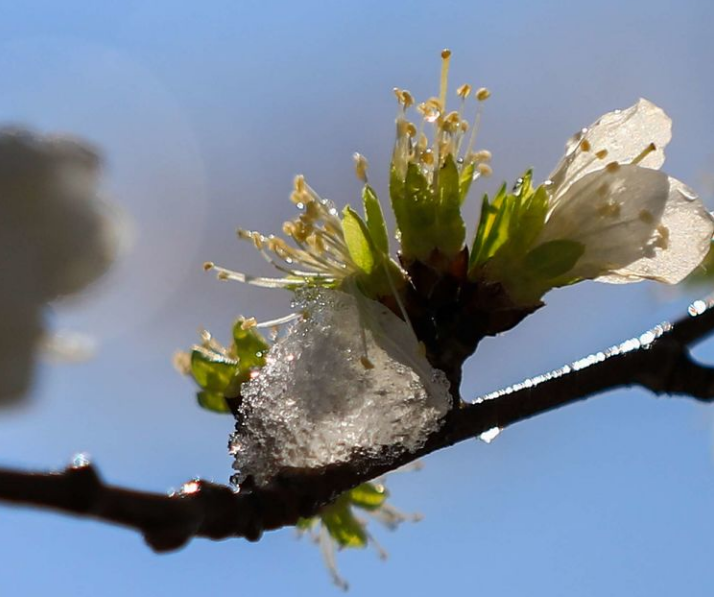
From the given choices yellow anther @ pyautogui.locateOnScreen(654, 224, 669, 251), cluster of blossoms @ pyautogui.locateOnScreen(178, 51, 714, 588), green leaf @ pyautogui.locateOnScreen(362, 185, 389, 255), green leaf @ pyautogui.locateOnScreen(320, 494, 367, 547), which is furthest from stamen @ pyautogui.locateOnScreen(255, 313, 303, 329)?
yellow anther @ pyautogui.locateOnScreen(654, 224, 669, 251)

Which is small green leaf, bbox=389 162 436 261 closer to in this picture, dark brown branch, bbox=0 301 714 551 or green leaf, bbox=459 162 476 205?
green leaf, bbox=459 162 476 205

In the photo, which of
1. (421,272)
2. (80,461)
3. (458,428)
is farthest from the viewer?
(421,272)

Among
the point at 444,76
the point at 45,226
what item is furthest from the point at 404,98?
the point at 45,226

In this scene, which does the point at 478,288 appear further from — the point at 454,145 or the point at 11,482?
the point at 11,482

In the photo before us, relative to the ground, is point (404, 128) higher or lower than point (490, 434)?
higher

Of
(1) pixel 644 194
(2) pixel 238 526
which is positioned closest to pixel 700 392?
(1) pixel 644 194

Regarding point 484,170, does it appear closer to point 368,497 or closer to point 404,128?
point 404,128
